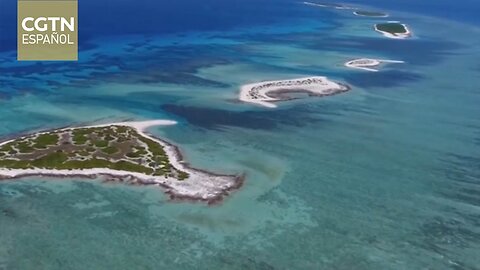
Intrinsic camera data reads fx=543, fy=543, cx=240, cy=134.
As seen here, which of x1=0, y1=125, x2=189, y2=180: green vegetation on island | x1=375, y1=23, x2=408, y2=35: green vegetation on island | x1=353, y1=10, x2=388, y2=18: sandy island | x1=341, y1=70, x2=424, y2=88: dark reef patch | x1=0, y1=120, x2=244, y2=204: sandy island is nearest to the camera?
x1=0, y1=120, x2=244, y2=204: sandy island

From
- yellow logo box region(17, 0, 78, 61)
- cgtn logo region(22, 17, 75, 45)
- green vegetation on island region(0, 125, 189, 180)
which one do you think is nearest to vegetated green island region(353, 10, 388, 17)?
yellow logo box region(17, 0, 78, 61)

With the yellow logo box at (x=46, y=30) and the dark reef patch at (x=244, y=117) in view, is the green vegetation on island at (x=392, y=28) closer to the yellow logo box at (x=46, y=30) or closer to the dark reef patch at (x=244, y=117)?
the dark reef patch at (x=244, y=117)

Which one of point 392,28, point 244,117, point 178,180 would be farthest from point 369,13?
point 178,180

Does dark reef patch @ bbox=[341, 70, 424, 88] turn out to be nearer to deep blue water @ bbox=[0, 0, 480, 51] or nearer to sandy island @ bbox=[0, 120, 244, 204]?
sandy island @ bbox=[0, 120, 244, 204]

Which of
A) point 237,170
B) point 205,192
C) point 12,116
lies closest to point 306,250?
point 205,192

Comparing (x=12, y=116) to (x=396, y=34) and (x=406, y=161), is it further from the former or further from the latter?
(x=396, y=34)
